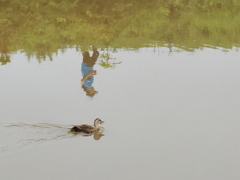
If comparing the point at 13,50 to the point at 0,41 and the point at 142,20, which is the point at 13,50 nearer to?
the point at 0,41

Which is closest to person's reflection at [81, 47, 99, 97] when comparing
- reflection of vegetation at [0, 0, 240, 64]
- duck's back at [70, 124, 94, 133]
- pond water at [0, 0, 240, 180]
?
pond water at [0, 0, 240, 180]

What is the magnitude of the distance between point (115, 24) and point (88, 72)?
6618 millimetres

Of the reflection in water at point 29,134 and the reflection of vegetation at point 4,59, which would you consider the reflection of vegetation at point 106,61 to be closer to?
the reflection of vegetation at point 4,59

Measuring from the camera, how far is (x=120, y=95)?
11.1 meters

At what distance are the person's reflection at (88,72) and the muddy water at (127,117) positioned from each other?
0.55ft

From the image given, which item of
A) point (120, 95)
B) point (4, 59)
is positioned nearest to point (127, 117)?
point (120, 95)

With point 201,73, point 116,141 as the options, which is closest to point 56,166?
point 116,141

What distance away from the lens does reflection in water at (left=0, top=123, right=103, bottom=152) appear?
8.38 m

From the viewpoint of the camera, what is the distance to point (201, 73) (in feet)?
41.8

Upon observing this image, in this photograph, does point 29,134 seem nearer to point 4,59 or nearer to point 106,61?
point 106,61

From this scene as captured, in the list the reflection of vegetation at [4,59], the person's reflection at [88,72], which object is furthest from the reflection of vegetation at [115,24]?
the person's reflection at [88,72]

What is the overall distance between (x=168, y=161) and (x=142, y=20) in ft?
40.8

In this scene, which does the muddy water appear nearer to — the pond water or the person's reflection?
the pond water

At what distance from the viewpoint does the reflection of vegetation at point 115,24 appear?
16.1m
